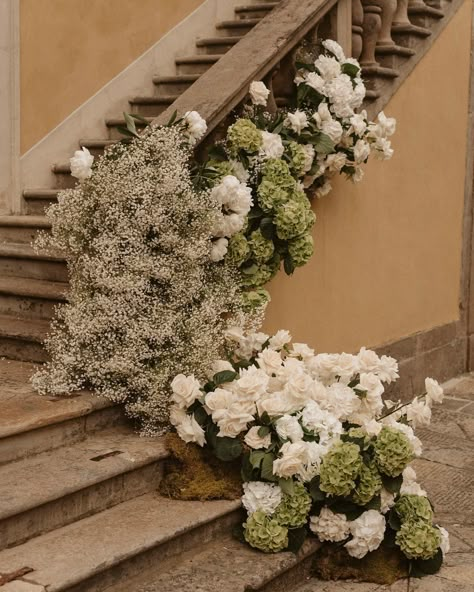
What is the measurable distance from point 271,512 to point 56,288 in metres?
1.59

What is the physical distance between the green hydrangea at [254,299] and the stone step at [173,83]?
104 inches

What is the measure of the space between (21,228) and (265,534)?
2430mm

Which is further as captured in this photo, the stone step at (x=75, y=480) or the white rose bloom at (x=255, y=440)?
the white rose bloom at (x=255, y=440)

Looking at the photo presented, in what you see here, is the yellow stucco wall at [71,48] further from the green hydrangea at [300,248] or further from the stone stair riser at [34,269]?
the green hydrangea at [300,248]

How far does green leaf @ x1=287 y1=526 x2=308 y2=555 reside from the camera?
143 inches

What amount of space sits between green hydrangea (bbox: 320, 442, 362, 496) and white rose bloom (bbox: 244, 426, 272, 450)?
0.23m

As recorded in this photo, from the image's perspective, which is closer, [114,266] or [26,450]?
[26,450]

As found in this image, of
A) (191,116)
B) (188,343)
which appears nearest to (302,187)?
(191,116)

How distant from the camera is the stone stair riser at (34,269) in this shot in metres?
4.66

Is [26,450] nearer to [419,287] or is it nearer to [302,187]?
[302,187]

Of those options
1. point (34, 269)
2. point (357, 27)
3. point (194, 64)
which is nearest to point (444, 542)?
point (34, 269)

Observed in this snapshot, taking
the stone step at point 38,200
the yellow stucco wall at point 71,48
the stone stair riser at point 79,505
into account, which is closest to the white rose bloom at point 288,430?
the stone stair riser at point 79,505

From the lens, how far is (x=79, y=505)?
11.2ft

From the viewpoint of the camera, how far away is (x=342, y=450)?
144 inches
